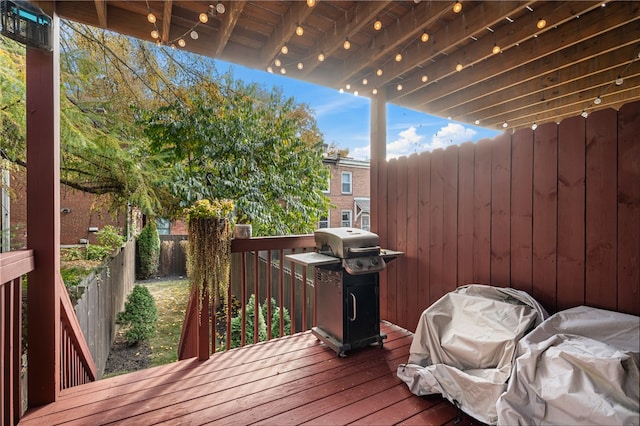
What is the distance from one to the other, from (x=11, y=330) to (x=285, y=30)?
2759mm

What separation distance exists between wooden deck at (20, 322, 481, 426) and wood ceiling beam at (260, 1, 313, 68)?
270cm

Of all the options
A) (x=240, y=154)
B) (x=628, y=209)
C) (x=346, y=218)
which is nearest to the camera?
(x=628, y=209)

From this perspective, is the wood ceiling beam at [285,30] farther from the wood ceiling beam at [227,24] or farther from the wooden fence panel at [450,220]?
the wooden fence panel at [450,220]

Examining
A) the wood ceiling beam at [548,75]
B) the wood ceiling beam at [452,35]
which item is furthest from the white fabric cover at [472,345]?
Answer: the wood ceiling beam at [548,75]

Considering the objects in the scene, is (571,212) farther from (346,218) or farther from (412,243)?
(346,218)

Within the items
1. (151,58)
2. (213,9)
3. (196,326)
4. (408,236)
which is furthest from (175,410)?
(151,58)

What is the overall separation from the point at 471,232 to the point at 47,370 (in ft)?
10.3

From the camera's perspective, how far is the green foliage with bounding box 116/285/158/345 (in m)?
5.30

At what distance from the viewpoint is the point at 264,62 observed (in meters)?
3.02

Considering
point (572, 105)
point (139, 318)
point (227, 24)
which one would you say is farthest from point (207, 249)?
point (572, 105)

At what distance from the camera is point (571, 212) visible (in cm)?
188

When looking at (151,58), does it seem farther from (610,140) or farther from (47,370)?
(610,140)

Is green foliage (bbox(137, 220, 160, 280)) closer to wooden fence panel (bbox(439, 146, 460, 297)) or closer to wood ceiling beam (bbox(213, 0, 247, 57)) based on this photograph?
wood ceiling beam (bbox(213, 0, 247, 57))

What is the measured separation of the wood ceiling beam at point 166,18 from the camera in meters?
2.19
